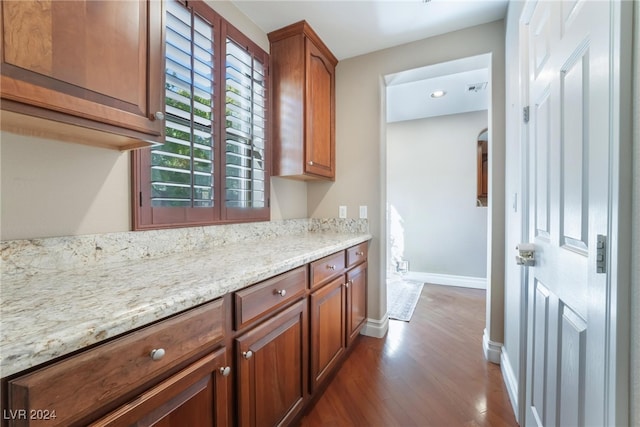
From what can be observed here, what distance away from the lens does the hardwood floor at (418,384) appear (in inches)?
55.6

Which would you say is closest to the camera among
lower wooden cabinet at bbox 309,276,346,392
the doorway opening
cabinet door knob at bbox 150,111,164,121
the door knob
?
cabinet door knob at bbox 150,111,164,121

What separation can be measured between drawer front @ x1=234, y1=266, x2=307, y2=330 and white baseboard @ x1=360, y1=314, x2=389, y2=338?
1.25 m

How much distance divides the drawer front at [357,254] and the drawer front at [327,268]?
0.36ft

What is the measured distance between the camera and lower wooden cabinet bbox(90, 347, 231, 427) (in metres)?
0.61

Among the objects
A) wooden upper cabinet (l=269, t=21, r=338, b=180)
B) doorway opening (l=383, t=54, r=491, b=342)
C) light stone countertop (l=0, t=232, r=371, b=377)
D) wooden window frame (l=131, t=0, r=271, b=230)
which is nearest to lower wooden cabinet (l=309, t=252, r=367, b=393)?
light stone countertop (l=0, t=232, r=371, b=377)

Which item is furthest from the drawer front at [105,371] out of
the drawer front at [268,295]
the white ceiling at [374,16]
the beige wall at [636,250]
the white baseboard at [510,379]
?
the white ceiling at [374,16]

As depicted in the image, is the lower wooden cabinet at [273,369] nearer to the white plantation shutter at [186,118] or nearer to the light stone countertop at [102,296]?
the light stone countertop at [102,296]

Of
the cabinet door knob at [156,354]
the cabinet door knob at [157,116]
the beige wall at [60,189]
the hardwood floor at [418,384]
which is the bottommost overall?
the hardwood floor at [418,384]

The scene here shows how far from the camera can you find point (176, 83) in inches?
52.0

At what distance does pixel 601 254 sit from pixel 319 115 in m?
1.88

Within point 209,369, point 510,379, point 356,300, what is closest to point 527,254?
point 510,379

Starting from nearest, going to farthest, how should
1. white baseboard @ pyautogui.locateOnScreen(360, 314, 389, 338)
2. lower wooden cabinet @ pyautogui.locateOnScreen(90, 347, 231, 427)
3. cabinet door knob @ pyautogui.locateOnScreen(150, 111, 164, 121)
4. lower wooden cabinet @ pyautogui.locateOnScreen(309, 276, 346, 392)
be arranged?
lower wooden cabinet @ pyautogui.locateOnScreen(90, 347, 231, 427) < cabinet door knob @ pyautogui.locateOnScreen(150, 111, 164, 121) < lower wooden cabinet @ pyautogui.locateOnScreen(309, 276, 346, 392) < white baseboard @ pyautogui.locateOnScreen(360, 314, 389, 338)

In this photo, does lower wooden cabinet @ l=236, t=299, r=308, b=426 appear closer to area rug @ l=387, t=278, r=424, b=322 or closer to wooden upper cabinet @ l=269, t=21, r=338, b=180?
wooden upper cabinet @ l=269, t=21, r=338, b=180

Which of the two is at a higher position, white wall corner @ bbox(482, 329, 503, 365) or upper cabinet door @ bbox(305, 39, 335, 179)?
upper cabinet door @ bbox(305, 39, 335, 179)
